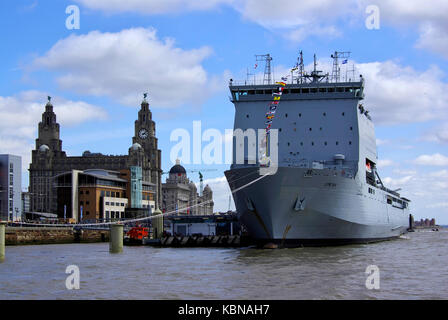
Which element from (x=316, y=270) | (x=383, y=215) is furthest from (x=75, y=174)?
(x=316, y=270)

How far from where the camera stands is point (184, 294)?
21469 mm

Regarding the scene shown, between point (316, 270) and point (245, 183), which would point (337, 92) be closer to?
point (245, 183)

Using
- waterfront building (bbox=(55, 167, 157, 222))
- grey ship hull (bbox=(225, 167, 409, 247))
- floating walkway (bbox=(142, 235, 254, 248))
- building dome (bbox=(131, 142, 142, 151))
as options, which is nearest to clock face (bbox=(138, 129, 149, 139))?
building dome (bbox=(131, 142, 142, 151))

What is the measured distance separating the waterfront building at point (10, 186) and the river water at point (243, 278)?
63.1 metres

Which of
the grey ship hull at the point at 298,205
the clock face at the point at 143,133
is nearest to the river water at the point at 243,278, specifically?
the grey ship hull at the point at 298,205

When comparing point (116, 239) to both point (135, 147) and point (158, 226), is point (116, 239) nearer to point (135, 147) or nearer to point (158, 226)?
point (158, 226)

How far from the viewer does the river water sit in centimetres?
2141

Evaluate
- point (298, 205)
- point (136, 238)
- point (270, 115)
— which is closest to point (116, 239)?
point (136, 238)

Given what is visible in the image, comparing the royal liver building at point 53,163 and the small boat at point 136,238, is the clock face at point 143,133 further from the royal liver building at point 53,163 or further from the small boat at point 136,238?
the small boat at point 136,238

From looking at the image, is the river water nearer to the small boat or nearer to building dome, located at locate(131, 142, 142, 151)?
the small boat

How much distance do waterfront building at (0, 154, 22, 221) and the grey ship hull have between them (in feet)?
207
